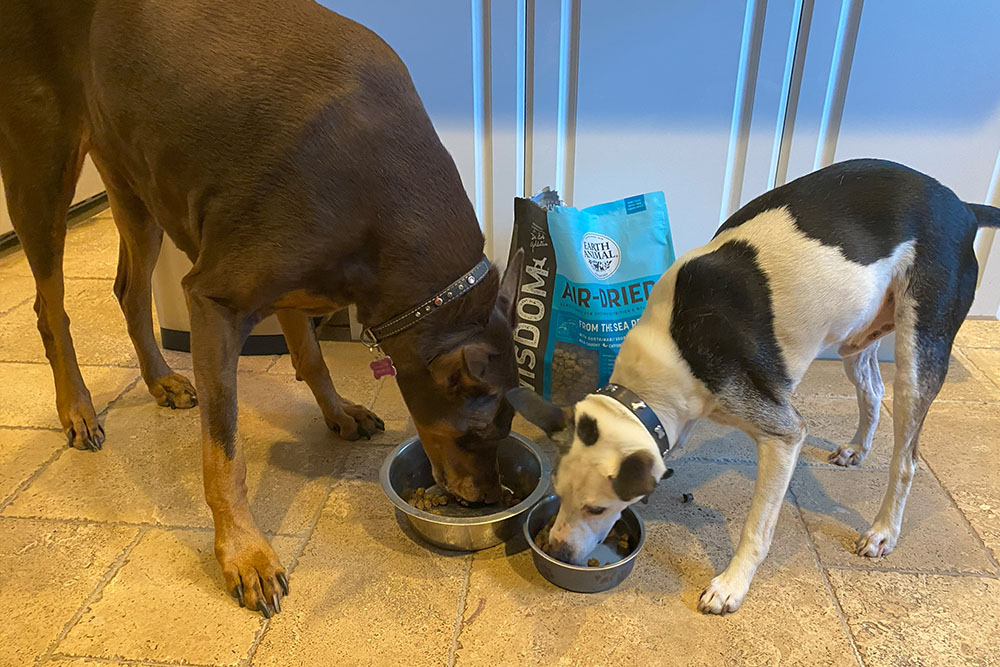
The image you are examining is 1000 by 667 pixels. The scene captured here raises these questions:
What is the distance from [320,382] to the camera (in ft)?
7.63

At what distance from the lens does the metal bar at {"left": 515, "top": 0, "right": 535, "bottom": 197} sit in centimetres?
247

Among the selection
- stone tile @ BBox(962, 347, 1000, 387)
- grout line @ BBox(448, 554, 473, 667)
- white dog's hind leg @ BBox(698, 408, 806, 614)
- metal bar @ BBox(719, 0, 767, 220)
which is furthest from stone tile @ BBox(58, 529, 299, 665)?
stone tile @ BBox(962, 347, 1000, 387)

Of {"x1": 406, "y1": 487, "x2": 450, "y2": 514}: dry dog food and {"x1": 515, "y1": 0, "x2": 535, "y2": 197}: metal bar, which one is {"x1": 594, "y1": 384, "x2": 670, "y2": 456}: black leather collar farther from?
{"x1": 515, "y1": 0, "x2": 535, "y2": 197}: metal bar

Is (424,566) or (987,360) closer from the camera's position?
(424,566)

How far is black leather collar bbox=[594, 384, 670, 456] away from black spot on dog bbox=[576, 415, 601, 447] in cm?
8

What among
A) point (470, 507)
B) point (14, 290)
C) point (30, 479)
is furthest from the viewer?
point (14, 290)

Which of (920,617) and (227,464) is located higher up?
(227,464)

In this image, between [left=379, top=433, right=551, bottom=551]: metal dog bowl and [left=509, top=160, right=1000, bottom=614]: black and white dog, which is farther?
[left=379, top=433, right=551, bottom=551]: metal dog bowl

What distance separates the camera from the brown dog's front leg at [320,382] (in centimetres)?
221

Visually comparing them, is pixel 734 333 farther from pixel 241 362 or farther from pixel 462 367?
pixel 241 362

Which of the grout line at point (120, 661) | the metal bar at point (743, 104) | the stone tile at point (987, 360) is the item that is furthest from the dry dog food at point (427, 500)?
the stone tile at point (987, 360)

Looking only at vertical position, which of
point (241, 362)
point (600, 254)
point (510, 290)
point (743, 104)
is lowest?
point (241, 362)

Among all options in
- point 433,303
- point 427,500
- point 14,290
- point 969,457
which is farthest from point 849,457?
point 14,290

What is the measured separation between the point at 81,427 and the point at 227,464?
2.88 feet
